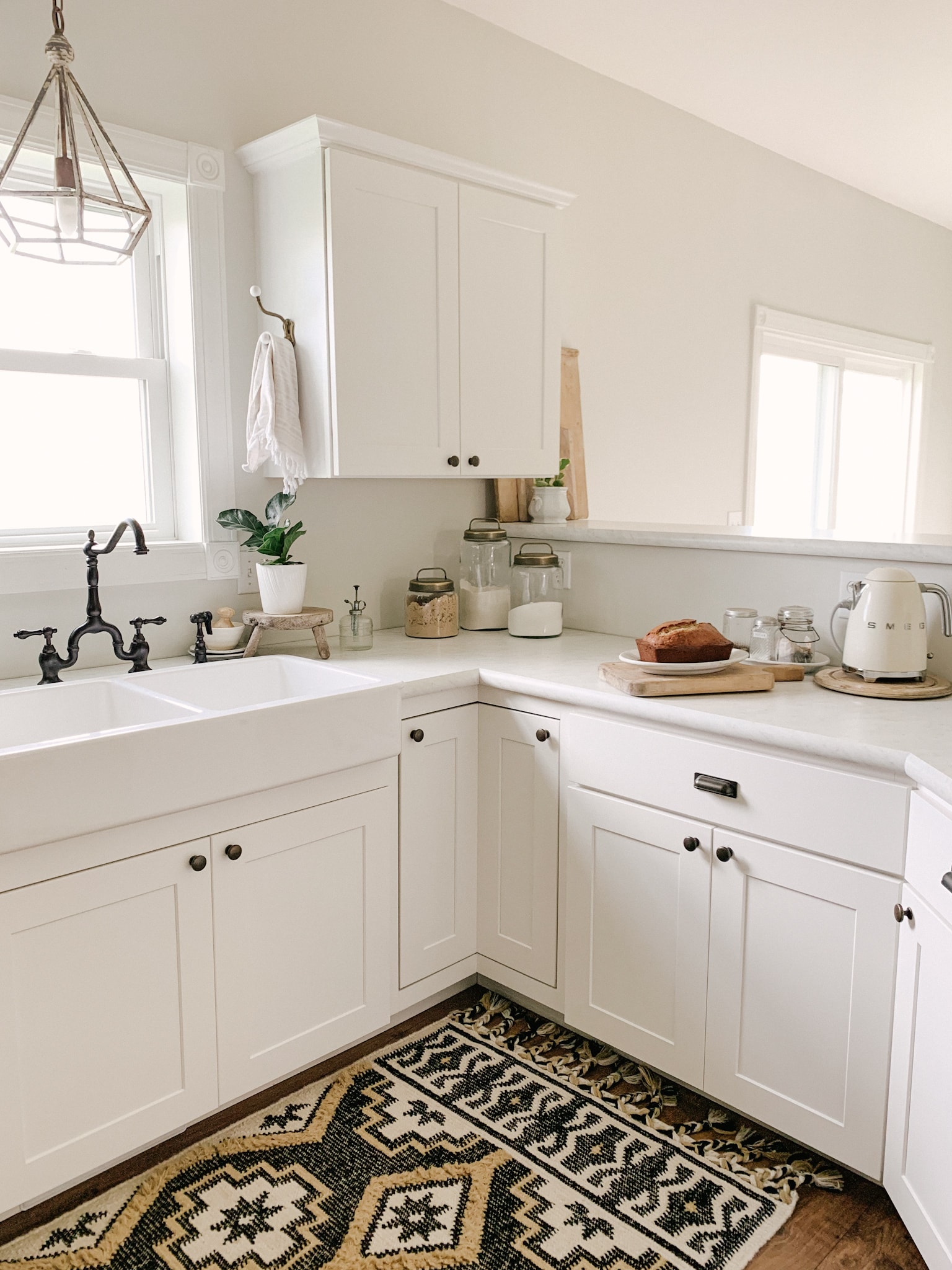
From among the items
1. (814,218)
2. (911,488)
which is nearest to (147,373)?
(814,218)

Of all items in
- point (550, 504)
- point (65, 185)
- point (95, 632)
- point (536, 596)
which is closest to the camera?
point (65, 185)

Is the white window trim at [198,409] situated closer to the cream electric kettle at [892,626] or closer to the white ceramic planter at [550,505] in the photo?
the white ceramic planter at [550,505]

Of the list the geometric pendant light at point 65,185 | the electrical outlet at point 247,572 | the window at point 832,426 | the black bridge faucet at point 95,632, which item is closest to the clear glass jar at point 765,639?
the electrical outlet at point 247,572

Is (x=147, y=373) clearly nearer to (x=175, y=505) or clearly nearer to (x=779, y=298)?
(x=175, y=505)

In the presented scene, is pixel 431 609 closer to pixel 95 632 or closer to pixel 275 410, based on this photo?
pixel 275 410

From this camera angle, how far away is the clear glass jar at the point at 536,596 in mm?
2773

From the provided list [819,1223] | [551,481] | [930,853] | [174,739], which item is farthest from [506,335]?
[819,1223]

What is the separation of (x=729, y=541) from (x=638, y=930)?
101cm

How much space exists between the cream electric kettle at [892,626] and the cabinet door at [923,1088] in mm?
586

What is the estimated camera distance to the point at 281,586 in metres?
2.49

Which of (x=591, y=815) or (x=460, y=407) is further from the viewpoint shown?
(x=460, y=407)

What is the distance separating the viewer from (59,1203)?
180 centimetres

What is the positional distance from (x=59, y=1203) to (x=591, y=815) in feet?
4.02

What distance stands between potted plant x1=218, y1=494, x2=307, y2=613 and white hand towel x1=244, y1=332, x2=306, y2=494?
118 millimetres
